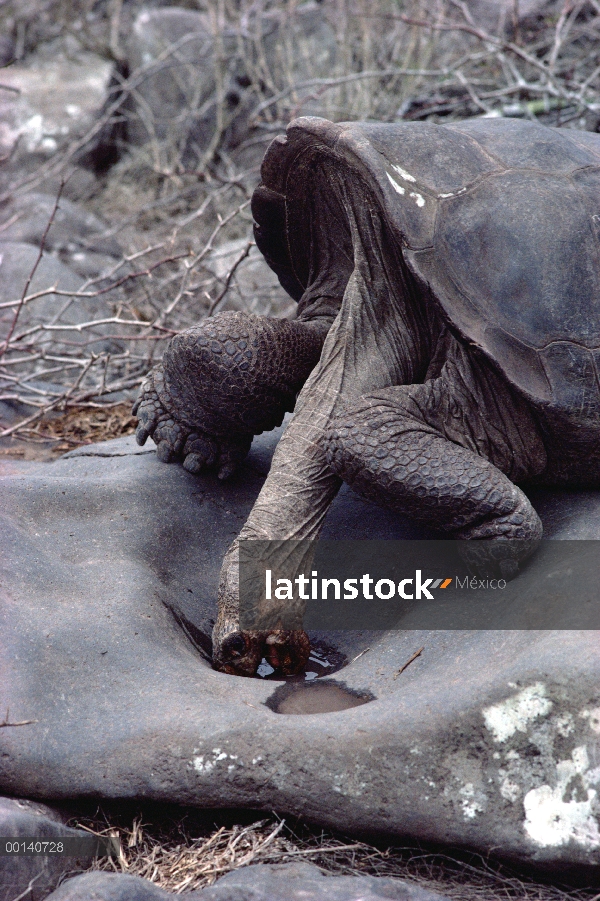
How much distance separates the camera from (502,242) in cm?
239

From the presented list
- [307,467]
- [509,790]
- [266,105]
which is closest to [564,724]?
[509,790]

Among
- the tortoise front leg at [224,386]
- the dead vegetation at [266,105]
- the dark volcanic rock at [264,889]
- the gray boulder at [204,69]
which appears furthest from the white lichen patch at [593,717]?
the gray boulder at [204,69]

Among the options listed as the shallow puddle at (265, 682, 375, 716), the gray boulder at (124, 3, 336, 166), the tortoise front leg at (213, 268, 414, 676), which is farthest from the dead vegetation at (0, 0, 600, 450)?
the shallow puddle at (265, 682, 375, 716)

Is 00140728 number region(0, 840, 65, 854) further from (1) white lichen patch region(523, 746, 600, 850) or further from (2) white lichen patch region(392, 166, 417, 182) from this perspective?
(2) white lichen patch region(392, 166, 417, 182)

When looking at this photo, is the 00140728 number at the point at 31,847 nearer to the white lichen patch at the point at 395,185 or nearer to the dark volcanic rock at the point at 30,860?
the dark volcanic rock at the point at 30,860

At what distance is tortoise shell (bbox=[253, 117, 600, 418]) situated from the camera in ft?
7.72

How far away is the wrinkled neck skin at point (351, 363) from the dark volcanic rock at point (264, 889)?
77cm

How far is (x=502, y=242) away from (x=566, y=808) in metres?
1.36

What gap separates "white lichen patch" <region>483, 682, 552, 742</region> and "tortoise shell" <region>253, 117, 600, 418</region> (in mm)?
798

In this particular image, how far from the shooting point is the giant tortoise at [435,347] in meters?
2.35

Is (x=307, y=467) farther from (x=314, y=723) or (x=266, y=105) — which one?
(x=266, y=105)

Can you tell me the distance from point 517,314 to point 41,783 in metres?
1.57

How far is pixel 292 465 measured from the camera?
8.13 feet

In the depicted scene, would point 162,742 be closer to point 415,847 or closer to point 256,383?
point 415,847
